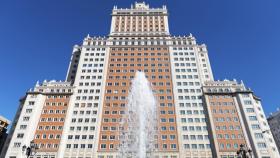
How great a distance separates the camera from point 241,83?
76750 millimetres

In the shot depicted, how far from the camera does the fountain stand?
203 ft

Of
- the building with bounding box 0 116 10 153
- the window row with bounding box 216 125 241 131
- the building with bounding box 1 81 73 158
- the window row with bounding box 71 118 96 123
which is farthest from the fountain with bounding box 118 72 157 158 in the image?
the building with bounding box 0 116 10 153

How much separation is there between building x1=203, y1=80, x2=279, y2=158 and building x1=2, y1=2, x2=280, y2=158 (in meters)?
2.72

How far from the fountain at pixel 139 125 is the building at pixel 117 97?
1.99 meters

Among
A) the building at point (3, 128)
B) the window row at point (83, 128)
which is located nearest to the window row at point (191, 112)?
the window row at point (83, 128)

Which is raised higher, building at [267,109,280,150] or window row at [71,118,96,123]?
building at [267,109,280,150]

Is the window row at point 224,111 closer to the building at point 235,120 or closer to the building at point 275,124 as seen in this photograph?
the building at point 235,120

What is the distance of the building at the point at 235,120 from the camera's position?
60.7 m

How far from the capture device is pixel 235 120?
66.3 m

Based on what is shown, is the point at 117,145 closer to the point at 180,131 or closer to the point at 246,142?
the point at 180,131

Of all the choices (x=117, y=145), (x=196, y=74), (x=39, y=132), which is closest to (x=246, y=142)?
(x=196, y=74)

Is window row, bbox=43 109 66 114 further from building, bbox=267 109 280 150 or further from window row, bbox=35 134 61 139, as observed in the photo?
building, bbox=267 109 280 150

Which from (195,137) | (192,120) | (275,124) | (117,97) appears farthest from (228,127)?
(275,124)

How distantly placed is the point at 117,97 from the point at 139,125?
14459 mm
